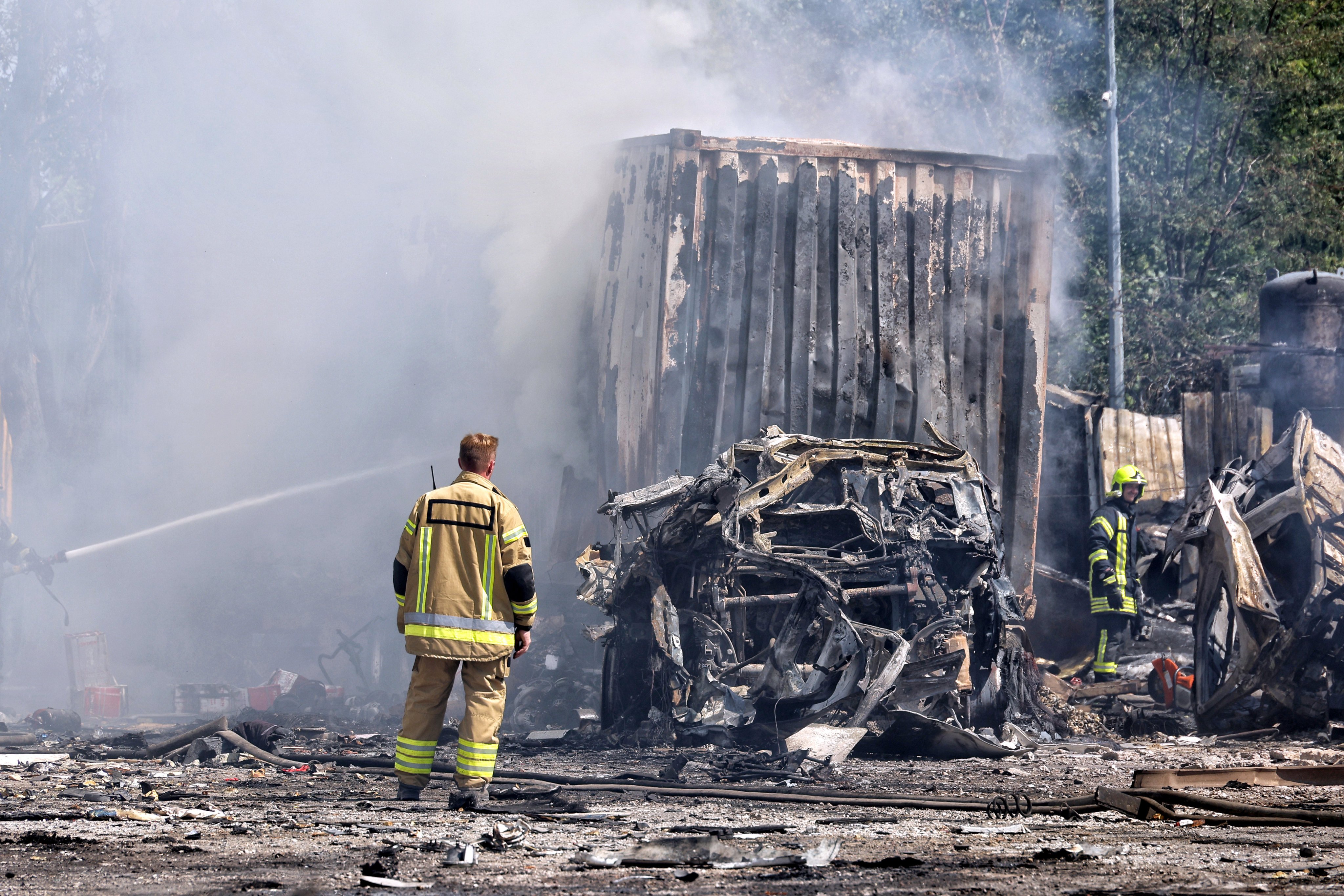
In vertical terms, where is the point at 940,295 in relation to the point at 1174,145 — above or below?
below

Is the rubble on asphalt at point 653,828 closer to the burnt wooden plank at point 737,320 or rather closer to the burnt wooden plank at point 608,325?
the burnt wooden plank at point 737,320

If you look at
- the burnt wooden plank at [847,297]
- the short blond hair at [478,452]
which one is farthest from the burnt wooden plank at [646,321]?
the short blond hair at [478,452]

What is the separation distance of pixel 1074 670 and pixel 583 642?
3.54 m

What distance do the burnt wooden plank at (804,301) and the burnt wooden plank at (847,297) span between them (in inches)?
6.0

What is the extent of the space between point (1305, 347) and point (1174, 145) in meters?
8.07

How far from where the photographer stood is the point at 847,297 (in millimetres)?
8336

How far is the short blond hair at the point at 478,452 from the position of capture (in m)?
4.71

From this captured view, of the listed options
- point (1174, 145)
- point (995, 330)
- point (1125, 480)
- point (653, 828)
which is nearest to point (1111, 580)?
point (1125, 480)

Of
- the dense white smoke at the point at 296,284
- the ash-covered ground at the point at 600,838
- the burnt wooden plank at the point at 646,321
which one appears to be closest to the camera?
the ash-covered ground at the point at 600,838

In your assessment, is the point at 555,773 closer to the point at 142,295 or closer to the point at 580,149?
the point at 580,149

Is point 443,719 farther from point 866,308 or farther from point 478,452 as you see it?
point 866,308

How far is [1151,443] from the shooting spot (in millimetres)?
10812

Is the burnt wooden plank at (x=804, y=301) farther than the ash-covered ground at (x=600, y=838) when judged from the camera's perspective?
Yes

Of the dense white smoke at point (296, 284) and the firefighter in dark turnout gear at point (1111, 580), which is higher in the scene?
the dense white smoke at point (296, 284)
